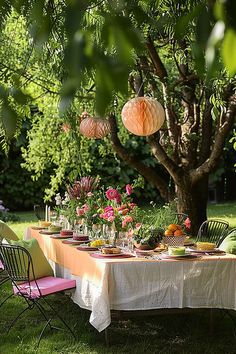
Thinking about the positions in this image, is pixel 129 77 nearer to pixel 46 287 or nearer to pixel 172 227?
pixel 46 287

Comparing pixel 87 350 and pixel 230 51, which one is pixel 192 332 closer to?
pixel 87 350

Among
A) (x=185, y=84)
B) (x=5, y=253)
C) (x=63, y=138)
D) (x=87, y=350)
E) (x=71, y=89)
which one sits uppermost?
(x=185, y=84)

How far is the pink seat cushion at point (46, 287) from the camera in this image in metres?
4.58

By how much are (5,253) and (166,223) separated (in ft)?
4.67

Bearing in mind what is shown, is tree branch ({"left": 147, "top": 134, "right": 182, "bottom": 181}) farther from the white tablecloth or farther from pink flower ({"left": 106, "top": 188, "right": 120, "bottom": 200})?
the white tablecloth

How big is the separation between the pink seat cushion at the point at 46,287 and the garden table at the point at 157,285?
0.27 m

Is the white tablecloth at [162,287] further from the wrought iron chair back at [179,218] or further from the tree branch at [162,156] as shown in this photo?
the tree branch at [162,156]

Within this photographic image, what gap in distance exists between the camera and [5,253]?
15.2 feet

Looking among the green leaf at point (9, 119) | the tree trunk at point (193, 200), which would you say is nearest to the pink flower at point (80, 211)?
the tree trunk at point (193, 200)

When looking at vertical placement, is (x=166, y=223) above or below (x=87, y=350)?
above

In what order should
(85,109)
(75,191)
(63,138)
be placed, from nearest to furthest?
(75,191)
(85,109)
(63,138)

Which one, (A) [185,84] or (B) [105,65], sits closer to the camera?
(B) [105,65]

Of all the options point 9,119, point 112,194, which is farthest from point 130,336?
point 9,119

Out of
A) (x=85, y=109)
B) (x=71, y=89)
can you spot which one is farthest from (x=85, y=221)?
(x=71, y=89)
